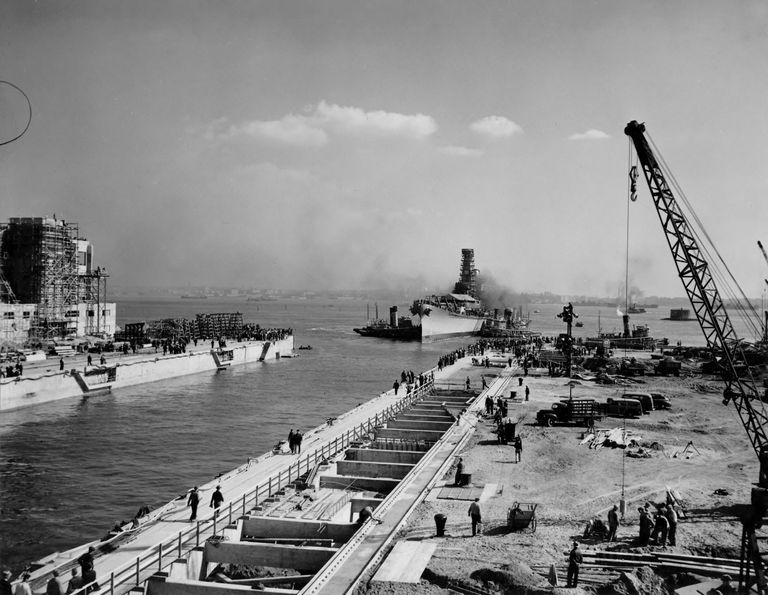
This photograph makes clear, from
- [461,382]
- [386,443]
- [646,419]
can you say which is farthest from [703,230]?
[461,382]

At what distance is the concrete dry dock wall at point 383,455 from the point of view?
99.0ft

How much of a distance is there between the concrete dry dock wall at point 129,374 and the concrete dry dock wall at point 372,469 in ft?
98.4

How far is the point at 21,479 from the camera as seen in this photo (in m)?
29.6

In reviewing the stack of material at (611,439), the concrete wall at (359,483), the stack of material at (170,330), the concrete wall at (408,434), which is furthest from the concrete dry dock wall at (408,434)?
the stack of material at (170,330)

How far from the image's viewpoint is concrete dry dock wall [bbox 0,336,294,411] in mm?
46906

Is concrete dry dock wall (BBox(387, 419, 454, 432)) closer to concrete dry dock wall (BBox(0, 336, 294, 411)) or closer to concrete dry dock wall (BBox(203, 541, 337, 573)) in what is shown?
concrete dry dock wall (BBox(203, 541, 337, 573))

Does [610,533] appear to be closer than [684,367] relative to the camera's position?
Yes

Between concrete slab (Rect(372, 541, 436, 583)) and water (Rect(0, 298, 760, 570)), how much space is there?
1233cm

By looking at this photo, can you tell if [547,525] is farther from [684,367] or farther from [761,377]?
[684,367]

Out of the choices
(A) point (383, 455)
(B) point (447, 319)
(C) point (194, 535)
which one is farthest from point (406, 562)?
(B) point (447, 319)

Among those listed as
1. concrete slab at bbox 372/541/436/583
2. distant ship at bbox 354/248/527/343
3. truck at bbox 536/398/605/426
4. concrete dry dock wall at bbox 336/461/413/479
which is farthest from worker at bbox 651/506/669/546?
distant ship at bbox 354/248/527/343

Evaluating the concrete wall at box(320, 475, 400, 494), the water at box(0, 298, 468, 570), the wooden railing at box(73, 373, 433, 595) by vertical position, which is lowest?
the water at box(0, 298, 468, 570)

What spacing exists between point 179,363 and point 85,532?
4702 centimetres

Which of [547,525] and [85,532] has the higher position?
[547,525]
